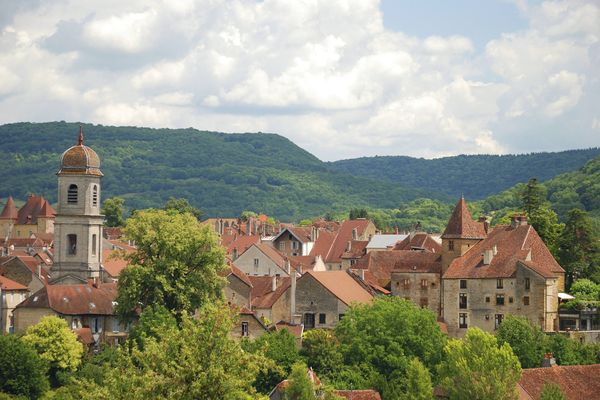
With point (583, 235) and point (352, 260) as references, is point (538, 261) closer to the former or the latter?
point (583, 235)

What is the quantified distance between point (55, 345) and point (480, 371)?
2451 centimetres

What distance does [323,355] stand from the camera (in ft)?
226

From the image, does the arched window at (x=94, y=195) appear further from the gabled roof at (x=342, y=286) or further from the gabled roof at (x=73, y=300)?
the gabled roof at (x=342, y=286)

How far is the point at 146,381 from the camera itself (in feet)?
115

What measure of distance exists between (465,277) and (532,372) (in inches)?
690

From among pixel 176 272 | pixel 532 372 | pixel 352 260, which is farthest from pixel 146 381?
pixel 352 260

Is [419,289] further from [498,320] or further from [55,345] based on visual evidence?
[55,345]

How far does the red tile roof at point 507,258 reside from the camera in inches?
3098

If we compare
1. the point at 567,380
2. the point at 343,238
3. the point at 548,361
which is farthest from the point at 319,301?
the point at 343,238

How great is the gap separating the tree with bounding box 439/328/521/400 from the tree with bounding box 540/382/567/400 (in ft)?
4.62

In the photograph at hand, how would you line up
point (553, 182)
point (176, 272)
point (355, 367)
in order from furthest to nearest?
point (553, 182) < point (176, 272) < point (355, 367)

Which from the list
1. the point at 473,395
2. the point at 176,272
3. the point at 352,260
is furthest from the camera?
the point at 352,260

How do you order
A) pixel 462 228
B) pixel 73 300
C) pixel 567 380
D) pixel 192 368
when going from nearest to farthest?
pixel 192 368 → pixel 567 380 → pixel 73 300 → pixel 462 228

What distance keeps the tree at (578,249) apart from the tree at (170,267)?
25.5 m
